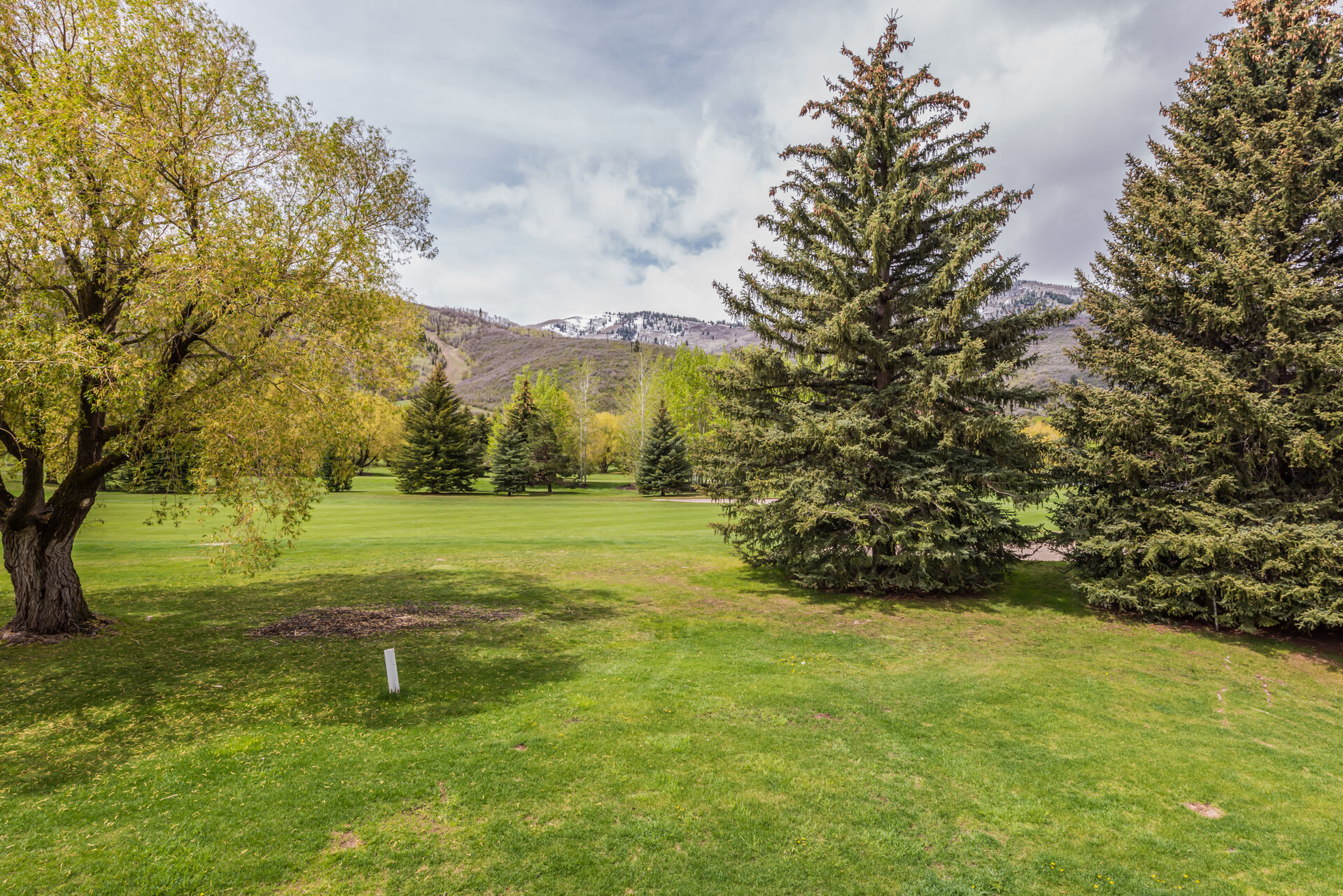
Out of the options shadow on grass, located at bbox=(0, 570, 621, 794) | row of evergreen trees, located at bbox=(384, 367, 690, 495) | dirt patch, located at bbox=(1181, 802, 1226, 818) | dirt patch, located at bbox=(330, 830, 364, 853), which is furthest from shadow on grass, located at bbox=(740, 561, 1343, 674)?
row of evergreen trees, located at bbox=(384, 367, 690, 495)

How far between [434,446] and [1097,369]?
1812 inches

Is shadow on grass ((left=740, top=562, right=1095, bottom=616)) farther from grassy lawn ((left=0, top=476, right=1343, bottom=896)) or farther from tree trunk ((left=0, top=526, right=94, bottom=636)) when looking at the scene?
tree trunk ((left=0, top=526, right=94, bottom=636))

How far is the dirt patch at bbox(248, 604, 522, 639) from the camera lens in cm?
1055

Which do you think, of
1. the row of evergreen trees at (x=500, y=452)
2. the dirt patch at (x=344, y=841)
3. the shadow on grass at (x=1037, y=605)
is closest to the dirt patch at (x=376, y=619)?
the dirt patch at (x=344, y=841)

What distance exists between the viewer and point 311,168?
9797mm

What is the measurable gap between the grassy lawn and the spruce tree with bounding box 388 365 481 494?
35948 millimetres

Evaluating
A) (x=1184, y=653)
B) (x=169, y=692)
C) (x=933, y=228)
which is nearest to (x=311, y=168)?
(x=169, y=692)

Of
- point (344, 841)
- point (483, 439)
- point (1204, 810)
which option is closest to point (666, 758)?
point (344, 841)

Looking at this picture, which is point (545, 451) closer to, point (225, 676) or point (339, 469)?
point (339, 469)

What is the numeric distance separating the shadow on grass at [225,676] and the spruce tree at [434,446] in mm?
36005

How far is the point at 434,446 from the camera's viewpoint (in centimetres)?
4812

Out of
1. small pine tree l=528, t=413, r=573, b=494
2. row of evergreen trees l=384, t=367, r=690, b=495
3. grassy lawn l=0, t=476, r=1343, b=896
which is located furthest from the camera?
small pine tree l=528, t=413, r=573, b=494

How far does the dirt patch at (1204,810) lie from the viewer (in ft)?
19.0

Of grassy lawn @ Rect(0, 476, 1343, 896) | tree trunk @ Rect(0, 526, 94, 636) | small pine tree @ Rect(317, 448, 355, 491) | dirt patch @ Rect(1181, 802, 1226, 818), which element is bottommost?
dirt patch @ Rect(1181, 802, 1226, 818)
